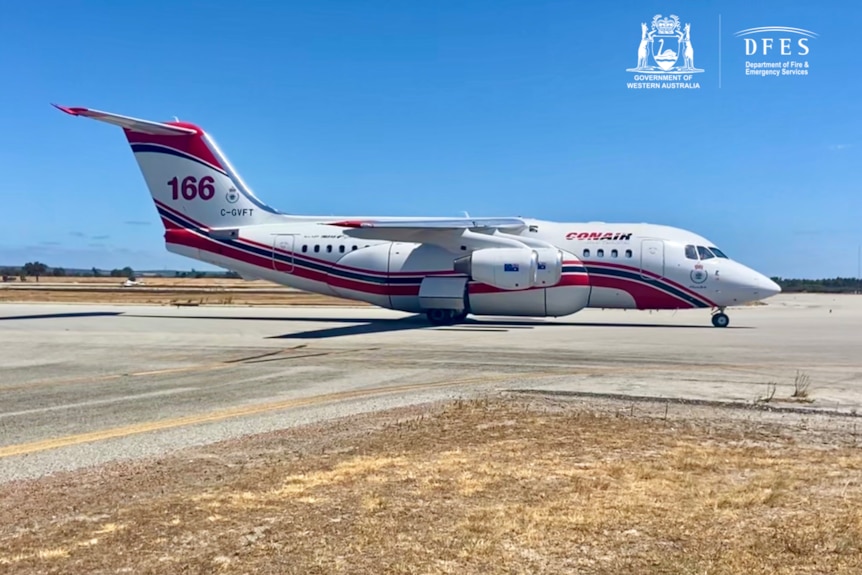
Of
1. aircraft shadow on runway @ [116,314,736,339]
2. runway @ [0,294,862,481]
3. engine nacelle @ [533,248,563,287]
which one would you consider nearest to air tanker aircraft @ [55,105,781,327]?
engine nacelle @ [533,248,563,287]

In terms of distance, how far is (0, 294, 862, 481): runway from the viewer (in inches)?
346

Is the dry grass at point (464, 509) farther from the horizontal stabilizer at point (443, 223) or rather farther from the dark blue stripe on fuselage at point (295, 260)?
the dark blue stripe on fuselage at point (295, 260)

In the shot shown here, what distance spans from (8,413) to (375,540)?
7.43 m

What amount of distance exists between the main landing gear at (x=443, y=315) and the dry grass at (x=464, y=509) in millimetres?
20314

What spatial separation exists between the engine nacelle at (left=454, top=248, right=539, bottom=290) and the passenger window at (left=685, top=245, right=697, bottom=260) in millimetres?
5595

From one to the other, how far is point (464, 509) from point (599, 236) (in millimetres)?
23421

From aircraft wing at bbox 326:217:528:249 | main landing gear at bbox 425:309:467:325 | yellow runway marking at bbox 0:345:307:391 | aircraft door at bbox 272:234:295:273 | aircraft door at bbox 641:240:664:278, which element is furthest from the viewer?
aircraft door at bbox 272:234:295:273

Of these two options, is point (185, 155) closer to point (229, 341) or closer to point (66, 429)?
point (229, 341)

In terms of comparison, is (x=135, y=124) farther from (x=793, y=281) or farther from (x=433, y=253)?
(x=793, y=281)

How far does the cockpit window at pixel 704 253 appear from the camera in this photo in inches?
1064

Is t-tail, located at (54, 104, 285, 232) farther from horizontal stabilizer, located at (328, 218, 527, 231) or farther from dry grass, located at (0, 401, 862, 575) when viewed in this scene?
dry grass, located at (0, 401, 862, 575)

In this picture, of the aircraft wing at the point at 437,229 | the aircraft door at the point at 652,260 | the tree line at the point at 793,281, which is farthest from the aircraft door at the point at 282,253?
the tree line at the point at 793,281

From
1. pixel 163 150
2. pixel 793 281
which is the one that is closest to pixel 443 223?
pixel 163 150

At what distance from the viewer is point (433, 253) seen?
28312 millimetres
